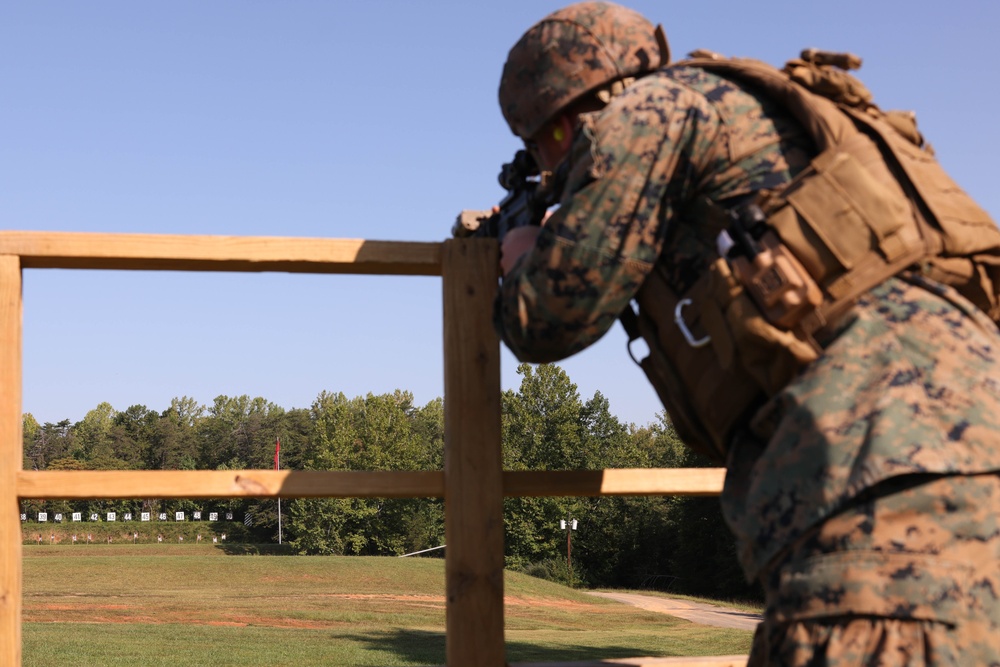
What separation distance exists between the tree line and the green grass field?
6825 mm

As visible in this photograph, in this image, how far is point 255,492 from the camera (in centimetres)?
267

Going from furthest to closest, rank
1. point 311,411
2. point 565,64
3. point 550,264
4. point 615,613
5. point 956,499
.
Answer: point 311,411 → point 615,613 → point 565,64 → point 550,264 → point 956,499

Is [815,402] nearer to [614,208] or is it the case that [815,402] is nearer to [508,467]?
[614,208]

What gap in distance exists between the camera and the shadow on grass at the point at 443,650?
11.6 meters

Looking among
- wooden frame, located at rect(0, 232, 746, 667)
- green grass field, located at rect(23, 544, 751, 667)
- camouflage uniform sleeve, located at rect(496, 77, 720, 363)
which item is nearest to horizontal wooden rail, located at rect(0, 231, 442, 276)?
wooden frame, located at rect(0, 232, 746, 667)

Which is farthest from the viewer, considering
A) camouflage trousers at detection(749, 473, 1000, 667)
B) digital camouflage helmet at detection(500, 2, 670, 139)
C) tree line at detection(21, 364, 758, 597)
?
tree line at detection(21, 364, 758, 597)

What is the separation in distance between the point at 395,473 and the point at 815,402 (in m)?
1.26

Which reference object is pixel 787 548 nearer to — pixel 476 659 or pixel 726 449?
pixel 726 449

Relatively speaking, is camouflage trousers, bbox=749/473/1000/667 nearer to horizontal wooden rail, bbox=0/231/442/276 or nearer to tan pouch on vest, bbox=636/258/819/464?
tan pouch on vest, bbox=636/258/819/464

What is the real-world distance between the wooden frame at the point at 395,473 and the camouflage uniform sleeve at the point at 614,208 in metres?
0.77

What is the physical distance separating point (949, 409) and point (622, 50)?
102 centimetres

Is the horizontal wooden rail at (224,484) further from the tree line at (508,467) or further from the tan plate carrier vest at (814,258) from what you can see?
the tree line at (508,467)

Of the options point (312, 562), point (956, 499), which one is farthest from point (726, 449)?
point (312, 562)

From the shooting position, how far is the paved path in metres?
28.0
